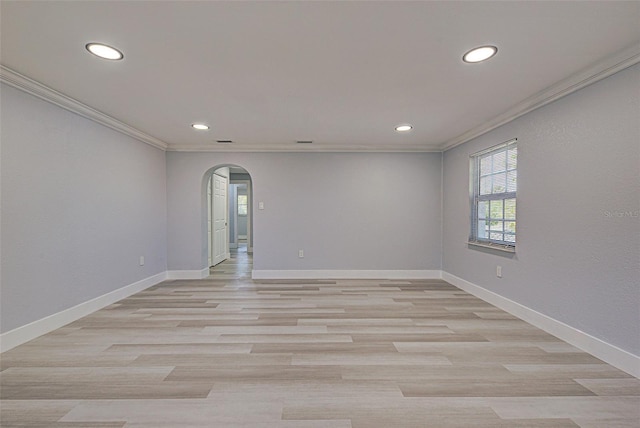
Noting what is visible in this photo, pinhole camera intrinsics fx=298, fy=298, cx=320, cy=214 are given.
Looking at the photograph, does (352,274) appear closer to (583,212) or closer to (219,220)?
(583,212)

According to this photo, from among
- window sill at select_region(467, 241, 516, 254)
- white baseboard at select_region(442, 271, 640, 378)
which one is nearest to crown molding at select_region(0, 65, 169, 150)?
window sill at select_region(467, 241, 516, 254)

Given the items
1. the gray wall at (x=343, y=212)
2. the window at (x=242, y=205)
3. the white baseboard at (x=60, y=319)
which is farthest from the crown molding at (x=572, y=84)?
the window at (x=242, y=205)

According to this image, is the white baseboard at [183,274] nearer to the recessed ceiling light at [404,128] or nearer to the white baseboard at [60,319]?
the white baseboard at [60,319]

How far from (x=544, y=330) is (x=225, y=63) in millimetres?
3569

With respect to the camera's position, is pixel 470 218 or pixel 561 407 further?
pixel 470 218

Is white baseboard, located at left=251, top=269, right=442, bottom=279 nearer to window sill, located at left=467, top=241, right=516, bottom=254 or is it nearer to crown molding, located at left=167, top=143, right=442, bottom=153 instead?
window sill, located at left=467, top=241, right=516, bottom=254

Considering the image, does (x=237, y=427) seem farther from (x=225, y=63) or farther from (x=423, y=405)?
(x=225, y=63)

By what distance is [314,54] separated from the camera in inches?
79.7

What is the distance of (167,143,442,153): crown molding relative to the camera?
4.85 meters

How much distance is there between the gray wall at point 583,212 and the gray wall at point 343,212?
1.68 metres

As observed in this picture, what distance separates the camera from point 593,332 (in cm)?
231

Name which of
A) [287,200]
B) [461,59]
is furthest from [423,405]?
[287,200]

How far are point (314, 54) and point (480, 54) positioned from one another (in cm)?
113

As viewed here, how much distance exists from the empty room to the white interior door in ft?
6.49
